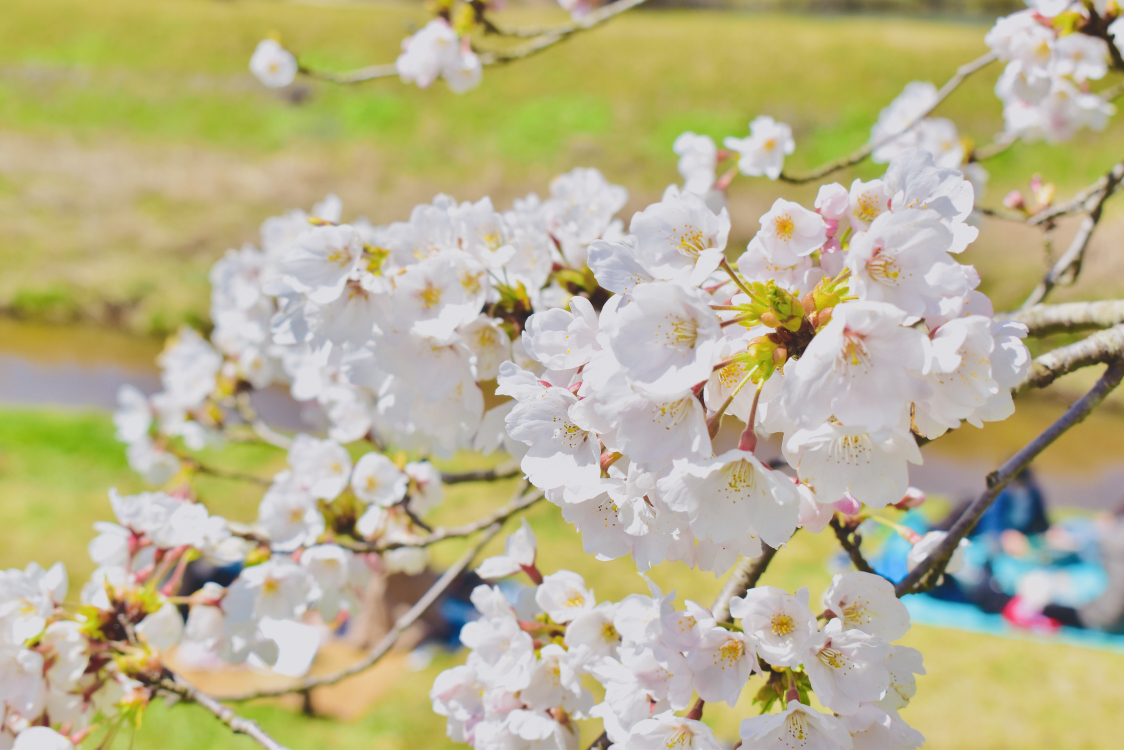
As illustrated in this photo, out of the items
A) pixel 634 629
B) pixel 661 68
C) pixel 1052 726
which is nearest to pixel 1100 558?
pixel 1052 726

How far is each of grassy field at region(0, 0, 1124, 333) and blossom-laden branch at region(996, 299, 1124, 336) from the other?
332 inches

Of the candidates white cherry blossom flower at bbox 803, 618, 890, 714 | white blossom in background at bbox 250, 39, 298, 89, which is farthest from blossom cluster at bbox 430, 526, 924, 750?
white blossom in background at bbox 250, 39, 298, 89

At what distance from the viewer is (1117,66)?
1.27 metres

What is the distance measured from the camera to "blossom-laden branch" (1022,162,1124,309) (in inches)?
53.1

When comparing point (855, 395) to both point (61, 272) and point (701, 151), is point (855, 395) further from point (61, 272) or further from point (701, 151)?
point (61, 272)

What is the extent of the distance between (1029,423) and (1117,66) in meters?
6.53

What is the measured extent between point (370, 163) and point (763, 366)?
12429mm

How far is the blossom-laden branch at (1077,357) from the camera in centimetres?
83

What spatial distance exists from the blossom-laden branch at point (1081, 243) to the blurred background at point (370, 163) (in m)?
2.53

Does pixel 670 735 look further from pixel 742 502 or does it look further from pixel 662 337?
pixel 662 337

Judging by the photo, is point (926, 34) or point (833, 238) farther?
point (926, 34)

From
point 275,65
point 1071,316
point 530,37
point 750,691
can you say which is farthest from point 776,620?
point 750,691

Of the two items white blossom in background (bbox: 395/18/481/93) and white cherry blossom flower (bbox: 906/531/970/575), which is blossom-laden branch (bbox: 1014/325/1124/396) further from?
white blossom in background (bbox: 395/18/481/93)

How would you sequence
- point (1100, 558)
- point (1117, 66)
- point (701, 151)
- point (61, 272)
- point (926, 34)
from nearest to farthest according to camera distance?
1. point (1117, 66)
2. point (701, 151)
3. point (1100, 558)
4. point (61, 272)
5. point (926, 34)
